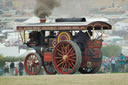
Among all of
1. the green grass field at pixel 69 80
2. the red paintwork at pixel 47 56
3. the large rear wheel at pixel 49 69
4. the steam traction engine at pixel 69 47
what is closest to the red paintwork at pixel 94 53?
the steam traction engine at pixel 69 47

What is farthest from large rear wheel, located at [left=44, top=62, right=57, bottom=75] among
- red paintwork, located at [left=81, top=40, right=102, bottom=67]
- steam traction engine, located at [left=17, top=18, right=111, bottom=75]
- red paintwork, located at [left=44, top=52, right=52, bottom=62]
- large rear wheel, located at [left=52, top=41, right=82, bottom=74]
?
red paintwork, located at [left=81, top=40, right=102, bottom=67]

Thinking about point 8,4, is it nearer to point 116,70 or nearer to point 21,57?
point 21,57

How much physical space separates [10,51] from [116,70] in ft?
31.0

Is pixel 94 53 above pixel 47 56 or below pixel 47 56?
above

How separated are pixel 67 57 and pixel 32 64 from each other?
2221mm

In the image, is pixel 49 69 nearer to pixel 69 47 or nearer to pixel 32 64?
pixel 32 64

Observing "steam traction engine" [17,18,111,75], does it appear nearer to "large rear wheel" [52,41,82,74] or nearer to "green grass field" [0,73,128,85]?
"large rear wheel" [52,41,82,74]

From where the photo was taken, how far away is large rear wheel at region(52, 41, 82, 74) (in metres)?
18.9

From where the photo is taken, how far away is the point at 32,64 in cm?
2097

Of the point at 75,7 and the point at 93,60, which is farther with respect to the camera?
the point at 75,7

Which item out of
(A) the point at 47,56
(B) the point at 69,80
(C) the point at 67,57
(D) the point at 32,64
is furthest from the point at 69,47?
(B) the point at 69,80

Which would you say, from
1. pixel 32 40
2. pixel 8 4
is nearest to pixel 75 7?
pixel 32 40

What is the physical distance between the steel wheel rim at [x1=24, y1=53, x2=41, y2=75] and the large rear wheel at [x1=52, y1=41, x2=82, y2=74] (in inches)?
47.5

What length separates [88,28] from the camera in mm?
19406
